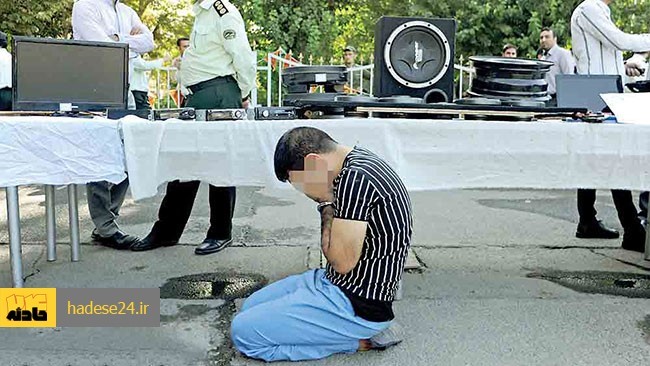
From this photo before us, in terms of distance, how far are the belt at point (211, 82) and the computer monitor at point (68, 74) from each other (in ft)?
2.53

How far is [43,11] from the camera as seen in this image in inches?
615

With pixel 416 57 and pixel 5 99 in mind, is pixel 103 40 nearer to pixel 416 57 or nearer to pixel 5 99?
pixel 5 99

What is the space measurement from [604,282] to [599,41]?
6.57 feet

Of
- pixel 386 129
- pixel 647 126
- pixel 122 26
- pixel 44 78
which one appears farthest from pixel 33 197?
pixel 647 126

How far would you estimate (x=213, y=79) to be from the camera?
425cm

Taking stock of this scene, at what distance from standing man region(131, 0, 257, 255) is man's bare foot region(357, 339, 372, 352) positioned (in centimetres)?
177

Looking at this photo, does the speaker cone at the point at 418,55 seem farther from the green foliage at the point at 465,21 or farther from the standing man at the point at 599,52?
the green foliage at the point at 465,21

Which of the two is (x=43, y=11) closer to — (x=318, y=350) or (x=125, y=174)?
(x=125, y=174)

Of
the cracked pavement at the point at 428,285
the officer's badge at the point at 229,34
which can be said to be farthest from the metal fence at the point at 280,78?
the officer's badge at the point at 229,34

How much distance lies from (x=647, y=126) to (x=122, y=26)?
3.46m

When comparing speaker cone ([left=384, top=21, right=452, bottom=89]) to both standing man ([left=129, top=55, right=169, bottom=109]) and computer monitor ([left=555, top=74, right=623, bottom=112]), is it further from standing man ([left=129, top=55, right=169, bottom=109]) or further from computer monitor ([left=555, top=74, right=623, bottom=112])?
standing man ([left=129, top=55, right=169, bottom=109])

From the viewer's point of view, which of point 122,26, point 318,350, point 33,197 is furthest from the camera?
point 33,197

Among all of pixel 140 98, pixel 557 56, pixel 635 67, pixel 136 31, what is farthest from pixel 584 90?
pixel 140 98

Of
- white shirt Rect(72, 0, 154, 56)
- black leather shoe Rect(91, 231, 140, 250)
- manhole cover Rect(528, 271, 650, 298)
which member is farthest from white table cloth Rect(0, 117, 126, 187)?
manhole cover Rect(528, 271, 650, 298)
